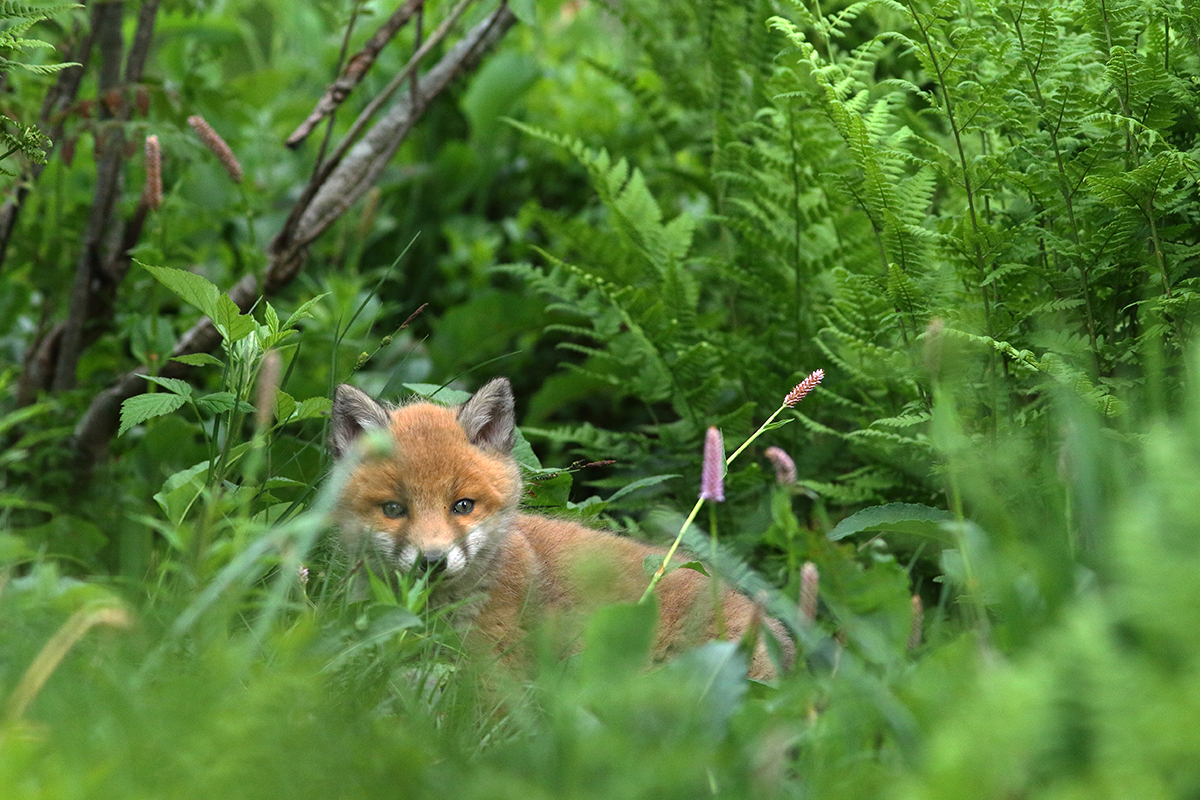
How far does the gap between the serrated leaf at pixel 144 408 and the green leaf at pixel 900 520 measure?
6.02 feet

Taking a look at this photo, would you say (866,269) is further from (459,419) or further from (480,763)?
(480,763)

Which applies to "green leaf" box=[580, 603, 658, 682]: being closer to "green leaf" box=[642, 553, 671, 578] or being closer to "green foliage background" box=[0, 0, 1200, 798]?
"green foliage background" box=[0, 0, 1200, 798]

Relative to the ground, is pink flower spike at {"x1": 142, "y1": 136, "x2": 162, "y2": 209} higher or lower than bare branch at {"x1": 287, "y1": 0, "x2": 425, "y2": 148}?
lower

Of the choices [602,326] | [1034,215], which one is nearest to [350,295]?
[602,326]

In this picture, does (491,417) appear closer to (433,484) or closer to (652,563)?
(433,484)

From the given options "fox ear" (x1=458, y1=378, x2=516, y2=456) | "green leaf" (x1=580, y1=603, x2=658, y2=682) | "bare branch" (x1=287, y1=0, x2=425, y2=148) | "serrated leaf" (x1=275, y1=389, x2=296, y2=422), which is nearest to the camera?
"green leaf" (x1=580, y1=603, x2=658, y2=682)

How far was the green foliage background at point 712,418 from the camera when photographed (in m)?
1.81

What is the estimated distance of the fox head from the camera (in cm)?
365

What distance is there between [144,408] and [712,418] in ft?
8.46

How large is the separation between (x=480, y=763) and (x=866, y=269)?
2.98 metres

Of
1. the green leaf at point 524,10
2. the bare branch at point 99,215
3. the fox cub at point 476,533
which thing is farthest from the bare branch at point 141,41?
the fox cub at point 476,533

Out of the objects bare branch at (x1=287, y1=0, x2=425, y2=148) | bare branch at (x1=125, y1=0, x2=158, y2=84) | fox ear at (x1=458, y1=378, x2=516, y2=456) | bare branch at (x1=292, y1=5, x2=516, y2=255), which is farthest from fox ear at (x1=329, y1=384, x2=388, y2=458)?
bare branch at (x1=125, y1=0, x2=158, y2=84)

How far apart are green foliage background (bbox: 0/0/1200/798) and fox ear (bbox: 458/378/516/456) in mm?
132

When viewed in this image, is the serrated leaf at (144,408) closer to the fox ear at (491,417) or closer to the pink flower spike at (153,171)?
the fox ear at (491,417)
